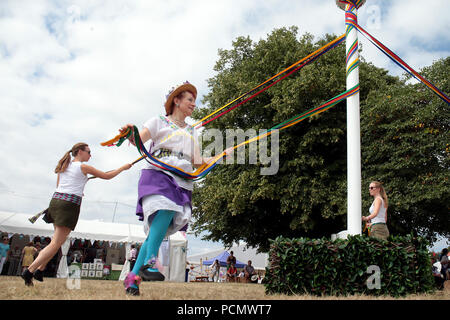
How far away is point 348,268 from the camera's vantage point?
4.67 meters

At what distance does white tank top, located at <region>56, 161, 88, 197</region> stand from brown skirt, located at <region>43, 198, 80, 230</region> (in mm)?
154

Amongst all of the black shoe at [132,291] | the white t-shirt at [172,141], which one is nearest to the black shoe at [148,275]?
the black shoe at [132,291]

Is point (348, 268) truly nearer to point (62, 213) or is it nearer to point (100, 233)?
point (62, 213)

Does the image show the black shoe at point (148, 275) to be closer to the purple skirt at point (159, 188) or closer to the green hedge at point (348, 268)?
the purple skirt at point (159, 188)

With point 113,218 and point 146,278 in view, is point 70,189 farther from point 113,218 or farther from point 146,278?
point 113,218

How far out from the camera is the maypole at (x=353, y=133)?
5.60 m

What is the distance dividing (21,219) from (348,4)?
46.7ft

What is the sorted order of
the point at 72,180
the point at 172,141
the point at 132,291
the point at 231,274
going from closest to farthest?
the point at 132,291 < the point at 172,141 < the point at 72,180 < the point at 231,274

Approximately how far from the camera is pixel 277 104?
45.8 feet

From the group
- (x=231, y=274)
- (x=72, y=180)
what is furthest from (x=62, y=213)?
(x=231, y=274)

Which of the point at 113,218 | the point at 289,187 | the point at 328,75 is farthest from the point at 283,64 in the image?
the point at 113,218

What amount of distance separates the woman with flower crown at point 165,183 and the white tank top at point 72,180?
1.45 m

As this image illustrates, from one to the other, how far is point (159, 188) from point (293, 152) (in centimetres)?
1190

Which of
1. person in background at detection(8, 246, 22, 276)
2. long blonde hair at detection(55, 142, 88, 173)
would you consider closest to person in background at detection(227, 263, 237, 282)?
person in background at detection(8, 246, 22, 276)
